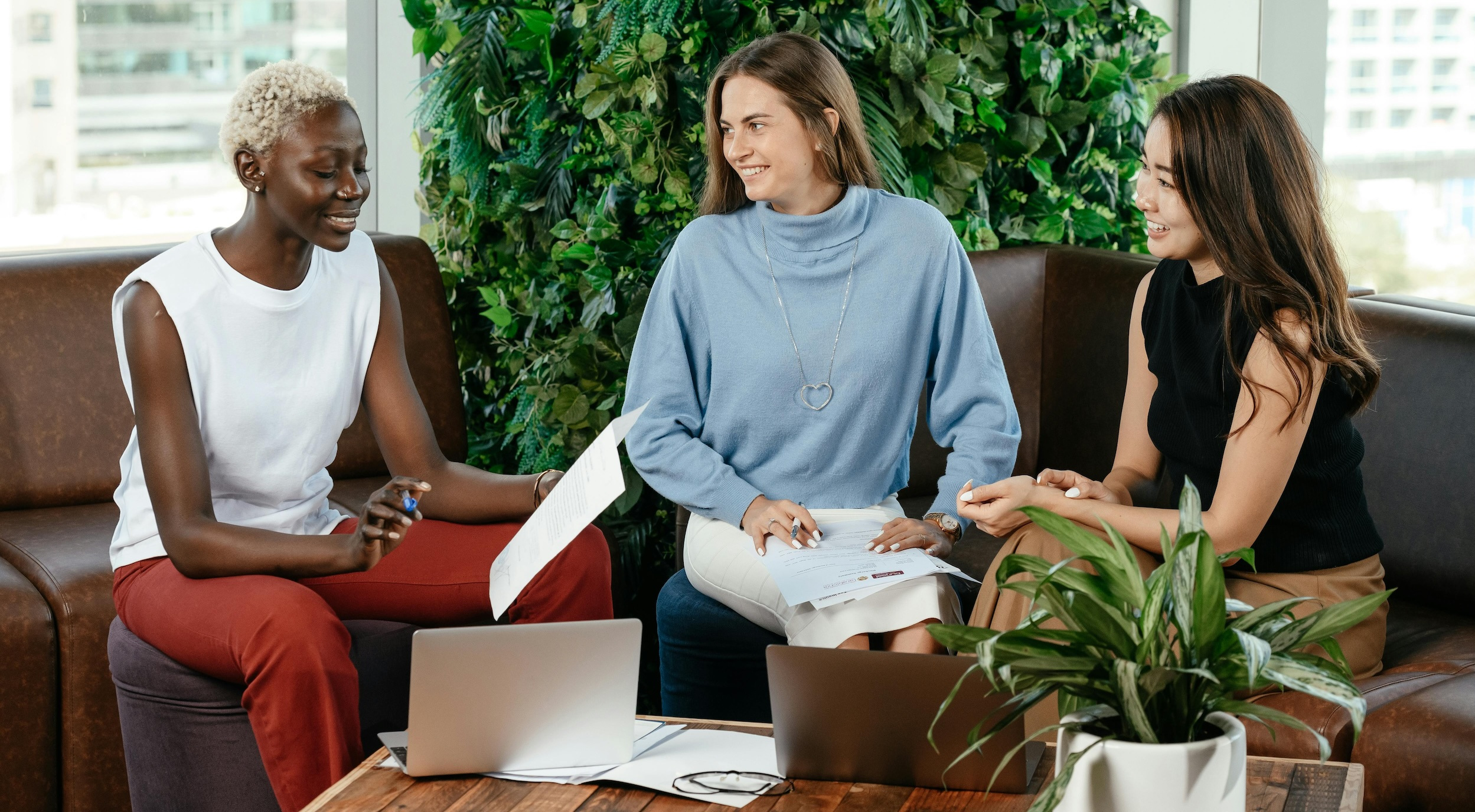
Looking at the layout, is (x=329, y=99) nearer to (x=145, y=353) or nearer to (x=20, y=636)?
(x=145, y=353)

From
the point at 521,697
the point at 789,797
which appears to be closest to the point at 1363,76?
the point at 789,797

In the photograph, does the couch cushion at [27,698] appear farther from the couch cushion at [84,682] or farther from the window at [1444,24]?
the window at [1444,24]

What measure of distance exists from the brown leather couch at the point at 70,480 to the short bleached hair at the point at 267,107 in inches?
30.9

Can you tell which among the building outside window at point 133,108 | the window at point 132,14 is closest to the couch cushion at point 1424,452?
the building outside window at point 133,108

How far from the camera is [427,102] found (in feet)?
10.00

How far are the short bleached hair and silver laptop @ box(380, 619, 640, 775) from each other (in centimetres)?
89

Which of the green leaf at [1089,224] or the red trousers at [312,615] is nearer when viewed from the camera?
the red trousers at [312,615]

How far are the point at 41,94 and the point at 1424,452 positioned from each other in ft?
10.1

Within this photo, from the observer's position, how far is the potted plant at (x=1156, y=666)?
1135 millimetres

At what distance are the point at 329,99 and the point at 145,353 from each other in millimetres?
450

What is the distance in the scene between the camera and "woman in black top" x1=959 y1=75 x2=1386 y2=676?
184 cm

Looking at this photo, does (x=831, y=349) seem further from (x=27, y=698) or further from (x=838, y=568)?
(x=27, y=698)

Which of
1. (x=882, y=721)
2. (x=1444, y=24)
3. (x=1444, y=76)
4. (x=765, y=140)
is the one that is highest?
(x=1444, y=24)

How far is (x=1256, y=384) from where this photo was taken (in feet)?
6.05
